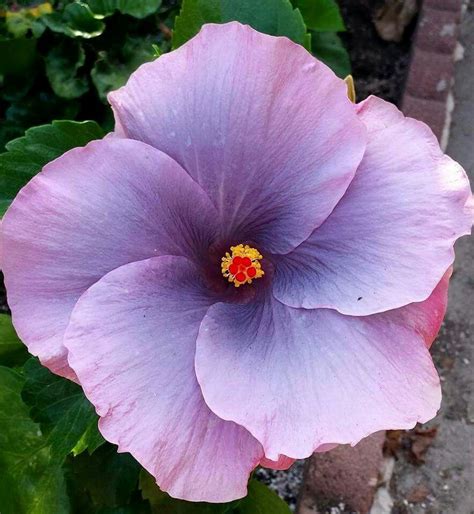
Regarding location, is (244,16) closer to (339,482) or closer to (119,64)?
(119,64)

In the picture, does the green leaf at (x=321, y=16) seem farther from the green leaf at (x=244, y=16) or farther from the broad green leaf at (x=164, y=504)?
the broad green leaf at (x=164, y=504)

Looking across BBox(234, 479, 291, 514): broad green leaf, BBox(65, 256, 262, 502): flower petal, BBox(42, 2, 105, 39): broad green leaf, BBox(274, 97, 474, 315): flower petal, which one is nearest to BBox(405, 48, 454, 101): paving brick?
BBox(42, 2, 105, 39): broad green leaf

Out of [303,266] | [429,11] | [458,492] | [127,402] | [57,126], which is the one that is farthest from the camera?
[429,11]

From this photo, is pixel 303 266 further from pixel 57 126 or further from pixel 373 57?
pixel 373 57

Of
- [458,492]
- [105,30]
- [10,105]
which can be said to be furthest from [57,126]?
[458,492]

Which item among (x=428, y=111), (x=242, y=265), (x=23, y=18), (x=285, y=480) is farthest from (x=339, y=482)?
(x=23, y=18)

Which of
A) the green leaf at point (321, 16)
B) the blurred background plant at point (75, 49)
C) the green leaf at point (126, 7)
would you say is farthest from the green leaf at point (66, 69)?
the green leaf at point (321, 16)

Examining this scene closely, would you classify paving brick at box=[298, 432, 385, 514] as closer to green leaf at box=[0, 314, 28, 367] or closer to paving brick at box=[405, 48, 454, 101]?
green leaf at box=[0, 314, 28, 367]
